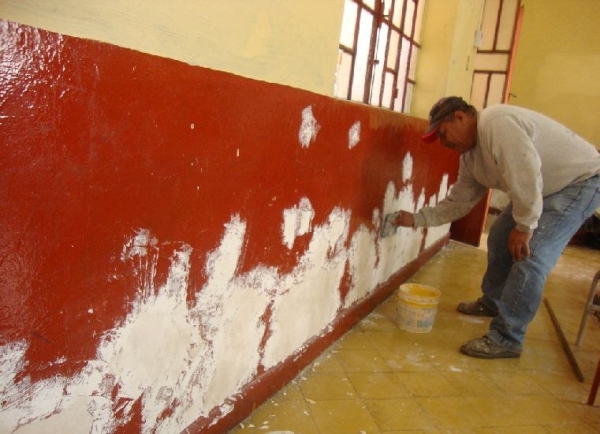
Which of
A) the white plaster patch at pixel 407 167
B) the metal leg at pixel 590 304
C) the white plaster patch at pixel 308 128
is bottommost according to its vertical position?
the metal leg at pixel 590 304

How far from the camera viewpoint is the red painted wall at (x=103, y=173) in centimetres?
78

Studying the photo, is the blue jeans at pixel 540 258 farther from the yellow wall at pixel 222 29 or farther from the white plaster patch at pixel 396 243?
the yellow wall at pixel 222 29

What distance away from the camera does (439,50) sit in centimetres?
359

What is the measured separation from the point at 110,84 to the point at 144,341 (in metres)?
0.63

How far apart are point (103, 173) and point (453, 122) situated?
1.84 metres

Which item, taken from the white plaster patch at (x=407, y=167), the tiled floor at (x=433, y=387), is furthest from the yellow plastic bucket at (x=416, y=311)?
the white plaster patch at (x=407, y=167)

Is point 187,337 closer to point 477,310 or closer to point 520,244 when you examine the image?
point 520,244

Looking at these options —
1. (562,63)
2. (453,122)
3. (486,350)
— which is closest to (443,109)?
(453,122)

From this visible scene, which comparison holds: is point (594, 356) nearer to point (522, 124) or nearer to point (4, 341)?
point (522, 124)

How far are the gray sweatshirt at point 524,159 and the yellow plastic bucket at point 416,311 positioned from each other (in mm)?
431

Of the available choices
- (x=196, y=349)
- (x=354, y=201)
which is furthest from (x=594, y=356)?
(x=196, y=349)

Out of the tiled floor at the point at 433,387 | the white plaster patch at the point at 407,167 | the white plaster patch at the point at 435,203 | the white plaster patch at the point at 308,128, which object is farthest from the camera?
the white plaster patch at the point at 435,203

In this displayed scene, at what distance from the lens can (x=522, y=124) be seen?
7.09ft

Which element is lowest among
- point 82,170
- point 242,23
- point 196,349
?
point 196,349
